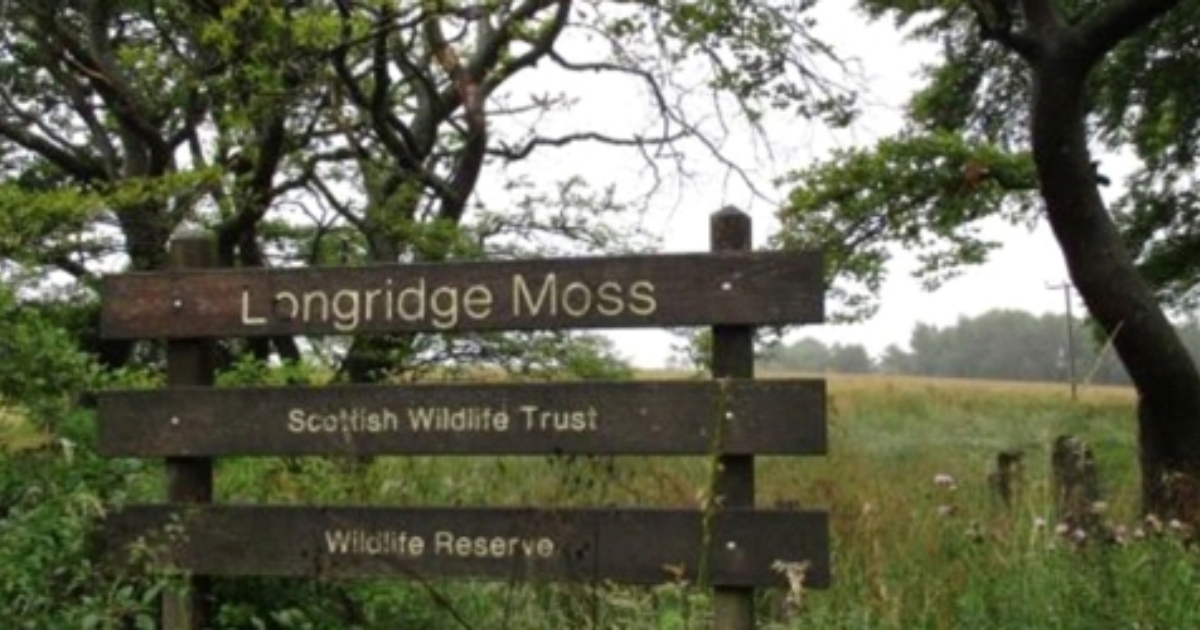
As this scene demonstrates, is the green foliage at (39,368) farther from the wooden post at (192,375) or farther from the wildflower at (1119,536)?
the wildflower at (1119,536)

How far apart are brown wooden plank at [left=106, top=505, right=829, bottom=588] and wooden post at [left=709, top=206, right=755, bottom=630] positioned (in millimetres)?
76

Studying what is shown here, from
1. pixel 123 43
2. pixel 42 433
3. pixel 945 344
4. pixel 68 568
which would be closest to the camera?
pixel 68 568

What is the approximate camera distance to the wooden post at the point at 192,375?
5500mm

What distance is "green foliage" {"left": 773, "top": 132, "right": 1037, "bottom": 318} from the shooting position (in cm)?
1386

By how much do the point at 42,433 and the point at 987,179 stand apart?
409 inches

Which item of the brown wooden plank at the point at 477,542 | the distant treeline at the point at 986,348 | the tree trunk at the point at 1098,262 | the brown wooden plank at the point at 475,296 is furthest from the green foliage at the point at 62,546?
the distant treeline at the point at 986,348

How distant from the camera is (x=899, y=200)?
14.3 meters

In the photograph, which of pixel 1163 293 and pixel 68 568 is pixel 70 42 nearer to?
pixel 68 568

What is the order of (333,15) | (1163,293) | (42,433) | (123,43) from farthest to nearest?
(1163,293), (123,43), (333,15), (42,433)

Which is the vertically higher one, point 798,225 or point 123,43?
point 123,43

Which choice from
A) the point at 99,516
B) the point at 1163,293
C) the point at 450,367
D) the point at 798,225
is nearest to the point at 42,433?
the point at 99,516

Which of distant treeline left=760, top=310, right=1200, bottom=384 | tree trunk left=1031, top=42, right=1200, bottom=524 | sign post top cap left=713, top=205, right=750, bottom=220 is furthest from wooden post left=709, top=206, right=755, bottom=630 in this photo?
distant treeline left=760, top=310, right=1200, bottom=384

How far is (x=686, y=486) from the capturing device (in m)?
8.09

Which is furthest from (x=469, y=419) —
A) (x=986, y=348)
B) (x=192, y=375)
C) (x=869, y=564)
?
(x=986, y=348)
